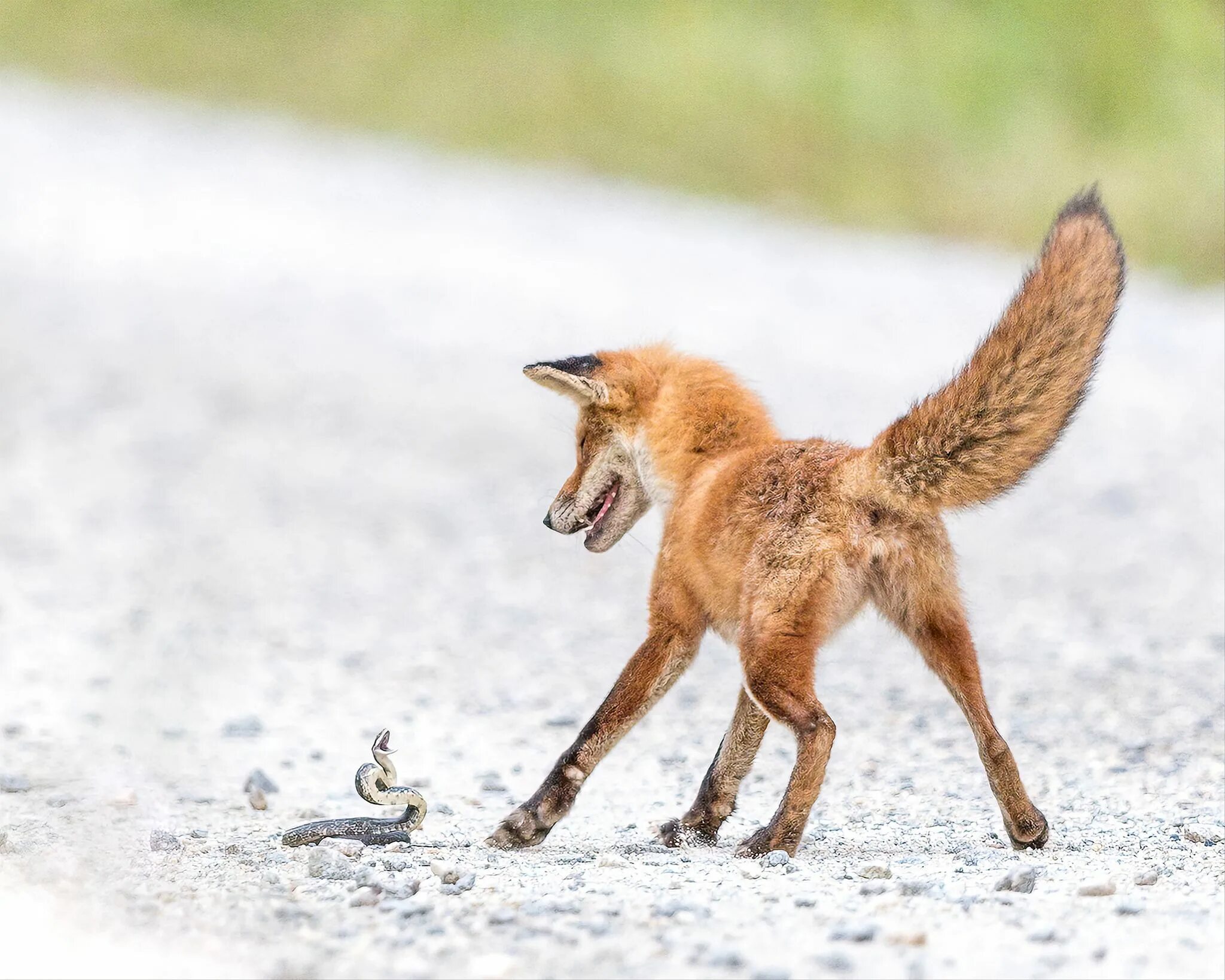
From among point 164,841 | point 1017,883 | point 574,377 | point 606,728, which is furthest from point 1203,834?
point 164,841

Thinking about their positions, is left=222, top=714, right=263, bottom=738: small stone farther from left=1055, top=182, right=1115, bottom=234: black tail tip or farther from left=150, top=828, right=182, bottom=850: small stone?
left=1055, top=182, right=1115, bottom=234: black tail tip

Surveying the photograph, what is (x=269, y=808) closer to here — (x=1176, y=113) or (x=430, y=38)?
(x=1176, y=113)

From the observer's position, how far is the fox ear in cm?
535

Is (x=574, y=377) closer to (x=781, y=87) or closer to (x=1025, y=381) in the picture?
(x=1025, y=381)

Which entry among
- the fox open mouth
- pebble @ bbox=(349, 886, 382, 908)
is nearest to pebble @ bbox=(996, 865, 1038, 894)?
pebble @ bbox=(349, 886, 382, 908)

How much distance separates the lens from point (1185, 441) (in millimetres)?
10812

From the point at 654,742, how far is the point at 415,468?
4789mm

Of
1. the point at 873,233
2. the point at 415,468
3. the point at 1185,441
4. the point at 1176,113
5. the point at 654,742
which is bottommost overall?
the point at 654,742

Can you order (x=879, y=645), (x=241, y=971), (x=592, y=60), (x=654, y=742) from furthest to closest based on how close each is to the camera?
(x=592, y=60) < (x=879, y=645) < (x=654, y=742) < (x=241, y=971)

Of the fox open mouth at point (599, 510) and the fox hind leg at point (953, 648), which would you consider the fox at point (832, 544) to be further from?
the fox open mouth at point (599, 510)

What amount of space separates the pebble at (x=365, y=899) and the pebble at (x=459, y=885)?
176mm

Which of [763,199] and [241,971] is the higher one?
[763,199]

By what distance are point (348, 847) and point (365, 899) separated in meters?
0.70

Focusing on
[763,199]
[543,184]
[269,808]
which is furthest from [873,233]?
[269,808]
